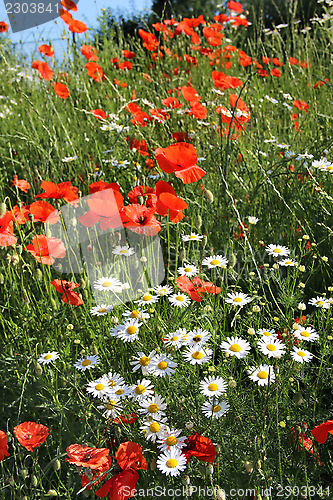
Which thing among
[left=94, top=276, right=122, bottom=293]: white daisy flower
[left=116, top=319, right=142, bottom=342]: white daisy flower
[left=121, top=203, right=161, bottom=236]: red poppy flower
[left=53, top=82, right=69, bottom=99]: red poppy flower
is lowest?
[left=116, top=319, right=142, bottom=342]: white daisy flower

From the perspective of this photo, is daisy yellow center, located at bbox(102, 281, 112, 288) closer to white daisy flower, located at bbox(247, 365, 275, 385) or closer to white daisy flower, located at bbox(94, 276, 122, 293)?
white daisy flower, located at bbox(94, 276, 122, 293)

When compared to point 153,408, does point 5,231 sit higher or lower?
higher

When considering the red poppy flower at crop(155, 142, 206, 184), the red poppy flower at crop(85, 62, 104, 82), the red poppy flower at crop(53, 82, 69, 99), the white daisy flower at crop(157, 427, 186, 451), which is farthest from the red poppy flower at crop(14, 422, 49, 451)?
the red poppy flower at crop(85, 62, 104, 82)

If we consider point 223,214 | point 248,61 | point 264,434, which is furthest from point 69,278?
point 248,61

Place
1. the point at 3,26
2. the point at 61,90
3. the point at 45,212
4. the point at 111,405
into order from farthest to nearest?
the point at 3,26, the point at 61,90, the point at 45,212, the point at 111,405

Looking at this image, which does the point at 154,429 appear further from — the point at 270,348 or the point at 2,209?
the point at 2,209

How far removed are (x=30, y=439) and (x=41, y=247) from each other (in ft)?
2.38

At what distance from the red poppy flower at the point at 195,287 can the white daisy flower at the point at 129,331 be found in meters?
0.23

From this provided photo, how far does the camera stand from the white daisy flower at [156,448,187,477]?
41.1 inches

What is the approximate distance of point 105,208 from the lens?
1.57 m

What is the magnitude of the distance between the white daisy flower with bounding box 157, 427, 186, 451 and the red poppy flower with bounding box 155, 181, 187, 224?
2.43 ft

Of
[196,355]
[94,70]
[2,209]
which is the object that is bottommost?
[196,355]

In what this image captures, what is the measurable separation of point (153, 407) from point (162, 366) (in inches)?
4.7

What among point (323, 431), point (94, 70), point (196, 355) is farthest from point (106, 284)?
point (94, 70)
